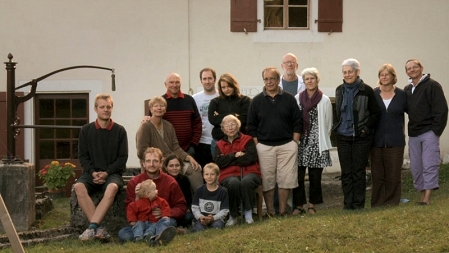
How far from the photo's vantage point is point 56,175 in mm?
13156

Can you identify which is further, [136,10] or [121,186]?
[136,10]

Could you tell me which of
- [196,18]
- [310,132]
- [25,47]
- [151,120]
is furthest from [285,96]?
[25,47]

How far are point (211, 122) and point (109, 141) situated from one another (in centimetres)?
113

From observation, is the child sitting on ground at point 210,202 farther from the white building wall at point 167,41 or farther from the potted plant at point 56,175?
the white building wall at point 167,41

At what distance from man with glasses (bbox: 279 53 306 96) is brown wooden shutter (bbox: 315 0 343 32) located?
4103 mm

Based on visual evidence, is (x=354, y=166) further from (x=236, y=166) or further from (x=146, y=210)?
(x=146, y=210)

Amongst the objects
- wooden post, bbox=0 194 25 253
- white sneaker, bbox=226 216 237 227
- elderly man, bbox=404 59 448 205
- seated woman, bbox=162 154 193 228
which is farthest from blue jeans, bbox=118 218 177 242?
elderly man, bbox=404 59 448 205

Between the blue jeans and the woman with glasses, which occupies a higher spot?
the woman with glasses

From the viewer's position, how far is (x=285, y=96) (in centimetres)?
923

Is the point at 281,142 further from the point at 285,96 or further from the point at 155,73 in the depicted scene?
the point at 155,73

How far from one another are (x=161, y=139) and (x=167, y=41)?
16.0 ft

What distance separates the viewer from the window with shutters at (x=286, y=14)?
14.1 metres

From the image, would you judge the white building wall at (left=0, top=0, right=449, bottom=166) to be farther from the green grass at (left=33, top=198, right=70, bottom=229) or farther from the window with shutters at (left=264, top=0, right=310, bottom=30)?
the green grass at (left=33, top=198, right=70, bottom=229)

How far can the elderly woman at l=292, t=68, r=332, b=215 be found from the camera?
9258 mm
